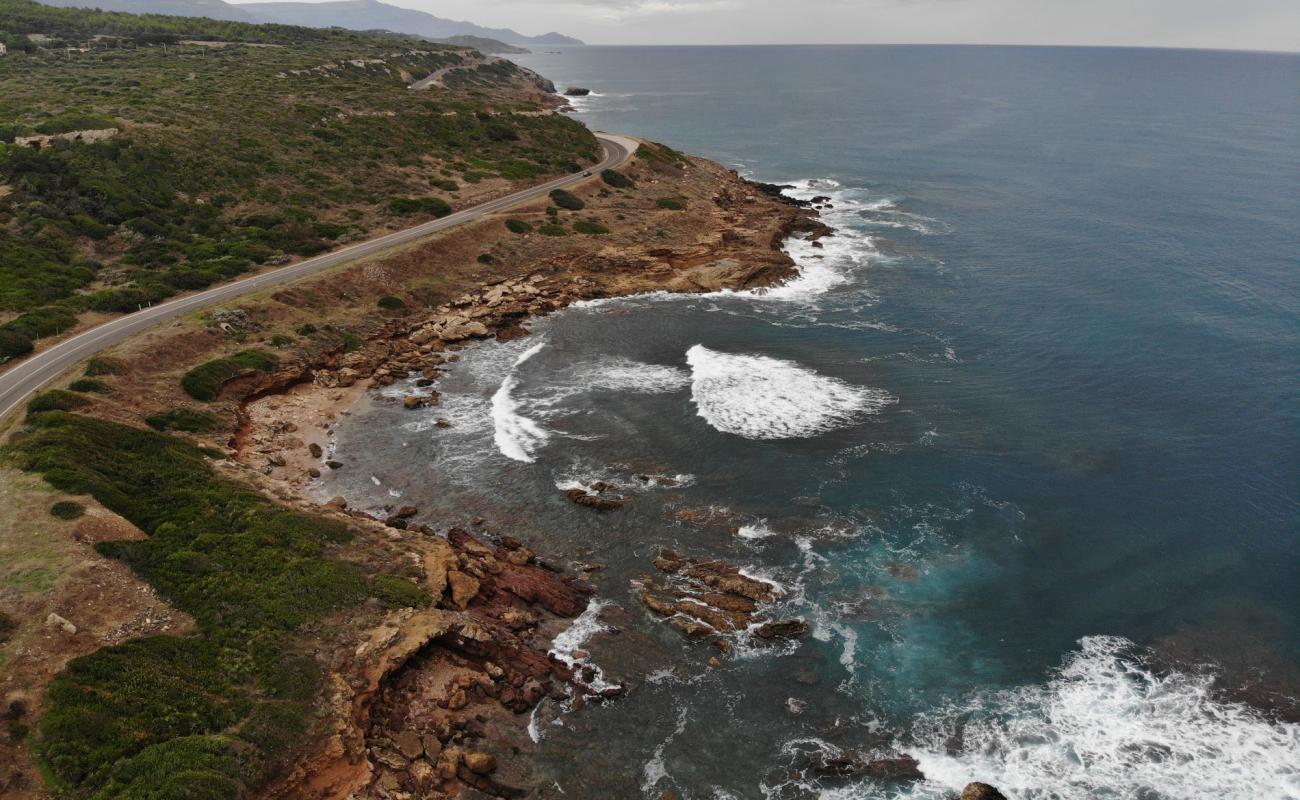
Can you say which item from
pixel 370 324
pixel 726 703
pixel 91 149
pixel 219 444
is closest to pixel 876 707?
pixel 726 703

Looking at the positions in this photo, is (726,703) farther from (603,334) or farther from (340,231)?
(340,231)

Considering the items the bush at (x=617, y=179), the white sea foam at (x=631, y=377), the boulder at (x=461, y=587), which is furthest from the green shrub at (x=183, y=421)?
the bush at (x=617, y=179)

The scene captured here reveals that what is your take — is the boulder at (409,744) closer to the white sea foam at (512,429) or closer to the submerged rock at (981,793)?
the submerged rock at (981,793)

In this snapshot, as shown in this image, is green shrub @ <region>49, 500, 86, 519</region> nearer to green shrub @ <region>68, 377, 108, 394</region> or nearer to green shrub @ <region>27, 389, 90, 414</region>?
green shrub @ <region>27, 389, 90, 414</region>

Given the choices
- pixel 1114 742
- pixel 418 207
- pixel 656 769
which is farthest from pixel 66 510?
pixel 418 207

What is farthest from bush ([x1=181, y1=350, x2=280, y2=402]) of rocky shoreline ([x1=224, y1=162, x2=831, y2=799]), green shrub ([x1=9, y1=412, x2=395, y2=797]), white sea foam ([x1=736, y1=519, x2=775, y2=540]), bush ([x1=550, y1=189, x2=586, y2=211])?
bush ([x1=550, y1=189, x2=586, y2=211])
